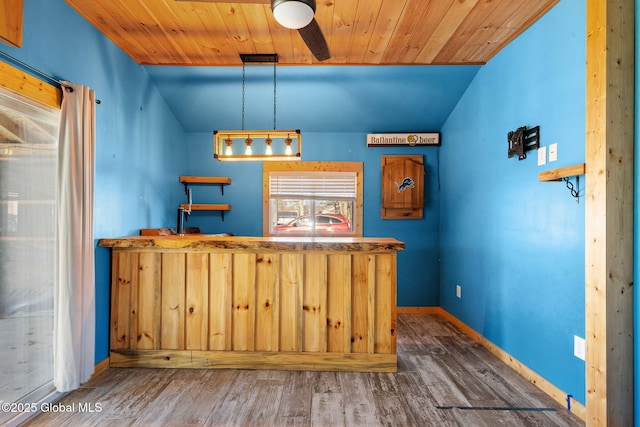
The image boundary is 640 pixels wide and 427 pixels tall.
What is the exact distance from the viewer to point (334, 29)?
2908 millimetres

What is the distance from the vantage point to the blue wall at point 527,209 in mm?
2416

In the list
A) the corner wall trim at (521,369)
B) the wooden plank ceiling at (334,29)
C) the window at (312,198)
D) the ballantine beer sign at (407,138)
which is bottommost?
the corner wall trim at (521,369)

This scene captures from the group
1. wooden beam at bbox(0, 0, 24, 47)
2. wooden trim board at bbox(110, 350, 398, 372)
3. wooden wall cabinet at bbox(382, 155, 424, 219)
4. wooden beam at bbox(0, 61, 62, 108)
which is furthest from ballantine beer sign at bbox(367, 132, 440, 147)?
wooden beam at bbox(0, 0, 24, 47)

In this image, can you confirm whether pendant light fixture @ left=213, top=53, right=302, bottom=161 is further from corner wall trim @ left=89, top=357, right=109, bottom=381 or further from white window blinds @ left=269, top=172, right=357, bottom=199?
corner wall trim @ left=89, top=357, right=109, bottom=381

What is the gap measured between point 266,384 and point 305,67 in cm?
317

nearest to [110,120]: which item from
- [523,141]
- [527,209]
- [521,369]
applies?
[523,141]

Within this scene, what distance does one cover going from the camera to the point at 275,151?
201 inches

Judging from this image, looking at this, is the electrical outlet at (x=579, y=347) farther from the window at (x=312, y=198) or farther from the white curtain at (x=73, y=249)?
the white curtain at (x=73, y=249)

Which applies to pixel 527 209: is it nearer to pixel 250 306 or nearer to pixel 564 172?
pixel 564 172

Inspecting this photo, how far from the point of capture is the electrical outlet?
7.55 ft

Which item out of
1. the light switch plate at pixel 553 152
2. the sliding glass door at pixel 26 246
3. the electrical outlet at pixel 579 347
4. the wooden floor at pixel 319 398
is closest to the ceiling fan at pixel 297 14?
the sliding glass door at pixel 26 246

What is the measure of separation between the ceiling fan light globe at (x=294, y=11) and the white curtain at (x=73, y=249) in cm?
163

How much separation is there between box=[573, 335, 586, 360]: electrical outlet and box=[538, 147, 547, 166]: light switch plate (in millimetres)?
1264

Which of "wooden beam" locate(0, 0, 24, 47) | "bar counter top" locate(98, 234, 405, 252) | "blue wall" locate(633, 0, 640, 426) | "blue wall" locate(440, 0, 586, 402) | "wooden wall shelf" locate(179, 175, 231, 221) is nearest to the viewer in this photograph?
"blue wall" locate(633, 0, 640, 426)
